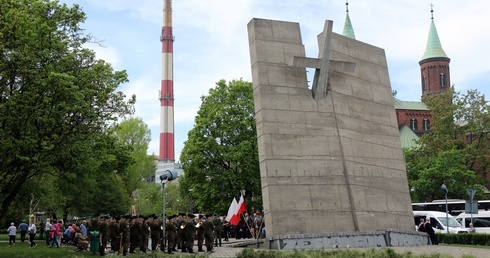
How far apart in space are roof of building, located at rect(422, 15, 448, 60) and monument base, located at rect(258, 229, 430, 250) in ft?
289

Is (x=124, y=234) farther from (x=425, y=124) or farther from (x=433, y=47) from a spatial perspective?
(x=433, y=47)

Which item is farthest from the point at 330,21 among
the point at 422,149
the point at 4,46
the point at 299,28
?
the point at 422,149

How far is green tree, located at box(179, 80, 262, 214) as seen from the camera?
4409 cm

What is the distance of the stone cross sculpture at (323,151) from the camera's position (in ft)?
68.7

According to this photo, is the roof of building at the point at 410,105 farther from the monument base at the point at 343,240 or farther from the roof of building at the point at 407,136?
the monument base at the point at 343,240

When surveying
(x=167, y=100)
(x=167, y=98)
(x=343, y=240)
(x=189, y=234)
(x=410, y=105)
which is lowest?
(x=343, y=240)

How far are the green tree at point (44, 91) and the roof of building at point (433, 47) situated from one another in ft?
301

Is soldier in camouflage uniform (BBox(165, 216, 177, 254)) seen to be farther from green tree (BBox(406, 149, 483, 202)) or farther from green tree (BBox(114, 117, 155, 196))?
green tree (BBox(406, 149, 483, 202))

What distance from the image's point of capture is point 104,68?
2445cm

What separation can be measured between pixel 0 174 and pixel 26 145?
2887 millimetres

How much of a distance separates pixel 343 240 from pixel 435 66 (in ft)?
298

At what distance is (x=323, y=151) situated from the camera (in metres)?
22.3

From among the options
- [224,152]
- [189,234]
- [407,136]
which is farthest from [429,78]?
[189,234]

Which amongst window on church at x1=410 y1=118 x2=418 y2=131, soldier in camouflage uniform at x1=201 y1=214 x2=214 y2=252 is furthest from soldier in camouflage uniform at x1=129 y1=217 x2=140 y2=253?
window on church at x1=410 y1=118 x2=418 y2=131
